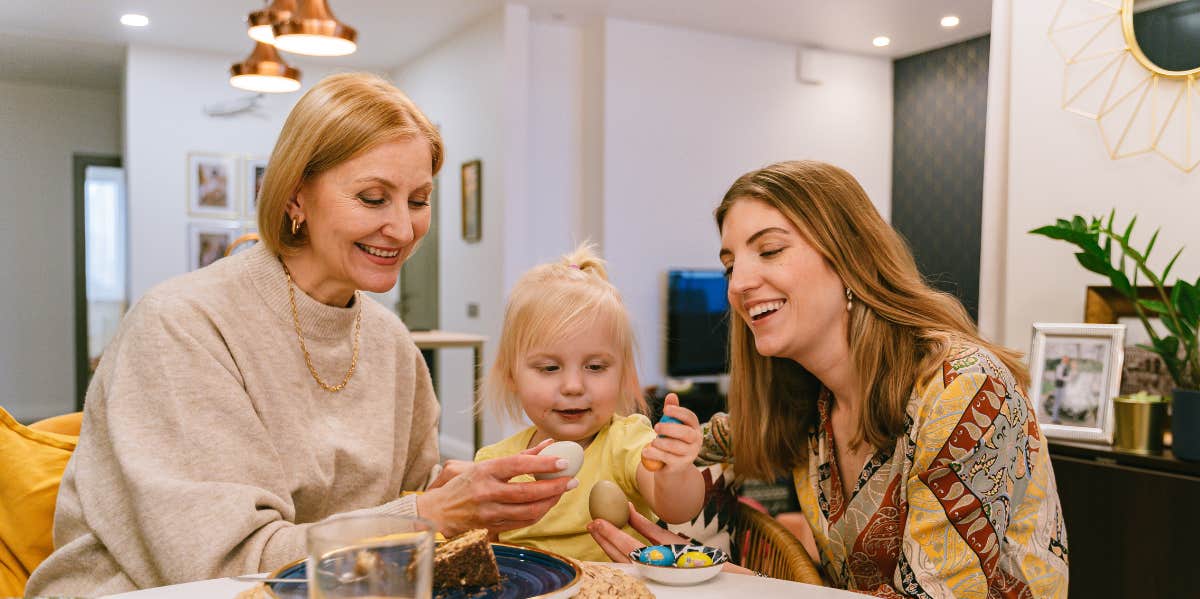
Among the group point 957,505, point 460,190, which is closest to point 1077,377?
point 957,505

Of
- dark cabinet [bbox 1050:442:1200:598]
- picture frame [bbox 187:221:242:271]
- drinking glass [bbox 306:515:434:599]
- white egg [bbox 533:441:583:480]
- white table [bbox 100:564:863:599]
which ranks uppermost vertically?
picture frame [bbox 187:221:242:271]

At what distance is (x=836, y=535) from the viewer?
1473mm

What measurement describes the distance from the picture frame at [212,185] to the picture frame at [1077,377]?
255 inches

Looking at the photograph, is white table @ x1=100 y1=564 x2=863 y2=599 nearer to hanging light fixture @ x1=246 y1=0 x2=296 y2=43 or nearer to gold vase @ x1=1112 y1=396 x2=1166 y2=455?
gold vase @ x1=1112 y1=396 x2=1166 y2=455

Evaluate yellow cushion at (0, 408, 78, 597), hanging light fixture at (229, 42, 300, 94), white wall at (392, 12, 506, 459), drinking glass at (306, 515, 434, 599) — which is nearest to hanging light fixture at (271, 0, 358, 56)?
hanging light fixture at (229, 42, 300, 94)

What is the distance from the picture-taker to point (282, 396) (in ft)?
4.79

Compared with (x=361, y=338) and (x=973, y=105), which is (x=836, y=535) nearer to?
(x=361, y=338)

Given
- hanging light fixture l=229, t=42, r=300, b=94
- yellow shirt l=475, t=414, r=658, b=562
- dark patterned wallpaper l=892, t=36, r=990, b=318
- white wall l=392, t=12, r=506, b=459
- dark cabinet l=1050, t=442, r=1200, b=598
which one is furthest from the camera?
dark patterned wallpaper l=892, t=36, r=990, b=318

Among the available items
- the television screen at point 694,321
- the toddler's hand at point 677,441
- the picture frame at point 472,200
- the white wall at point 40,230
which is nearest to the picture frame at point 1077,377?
the toddler's hand at point 677,441

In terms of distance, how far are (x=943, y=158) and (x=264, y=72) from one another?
507 centimetres

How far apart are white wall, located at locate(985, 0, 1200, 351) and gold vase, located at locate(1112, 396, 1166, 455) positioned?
18.7 inches

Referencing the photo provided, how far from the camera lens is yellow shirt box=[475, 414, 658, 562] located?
1.63 meters

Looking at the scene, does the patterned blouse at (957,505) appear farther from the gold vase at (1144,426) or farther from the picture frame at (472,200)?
the picture frame at (472,200)

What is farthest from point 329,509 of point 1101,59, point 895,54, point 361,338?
point 895,54
